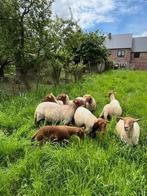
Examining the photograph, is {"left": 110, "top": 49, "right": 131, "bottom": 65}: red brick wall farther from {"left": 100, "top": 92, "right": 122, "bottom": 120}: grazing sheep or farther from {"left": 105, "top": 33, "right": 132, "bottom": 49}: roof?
{"left": 100, "top": 92, "right": 122, "bottom": 120}: grazing sheep

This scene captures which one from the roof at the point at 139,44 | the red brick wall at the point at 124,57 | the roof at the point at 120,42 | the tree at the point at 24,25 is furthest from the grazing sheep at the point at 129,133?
the roof at the point at 120,42

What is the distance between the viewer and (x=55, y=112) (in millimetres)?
7340

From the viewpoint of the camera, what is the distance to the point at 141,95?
11141mm

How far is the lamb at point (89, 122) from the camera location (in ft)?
21.4

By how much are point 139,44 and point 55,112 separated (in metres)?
48.6

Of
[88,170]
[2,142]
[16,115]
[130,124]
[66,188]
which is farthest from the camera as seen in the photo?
[16,115]

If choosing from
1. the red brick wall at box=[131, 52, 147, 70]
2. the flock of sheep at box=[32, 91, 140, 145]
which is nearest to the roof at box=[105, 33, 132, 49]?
the red brick wall at box=[131, 52, 147, 70]

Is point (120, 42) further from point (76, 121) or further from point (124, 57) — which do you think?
point (76, 121)

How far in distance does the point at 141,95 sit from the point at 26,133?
558cm

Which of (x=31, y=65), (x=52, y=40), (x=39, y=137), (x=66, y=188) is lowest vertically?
(x=66, y=188)

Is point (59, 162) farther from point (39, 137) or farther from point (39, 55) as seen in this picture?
point (39, 55)

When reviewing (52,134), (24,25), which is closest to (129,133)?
(52,134)

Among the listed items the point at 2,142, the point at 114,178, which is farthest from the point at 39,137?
the point at 114,178

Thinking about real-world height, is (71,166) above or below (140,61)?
below
